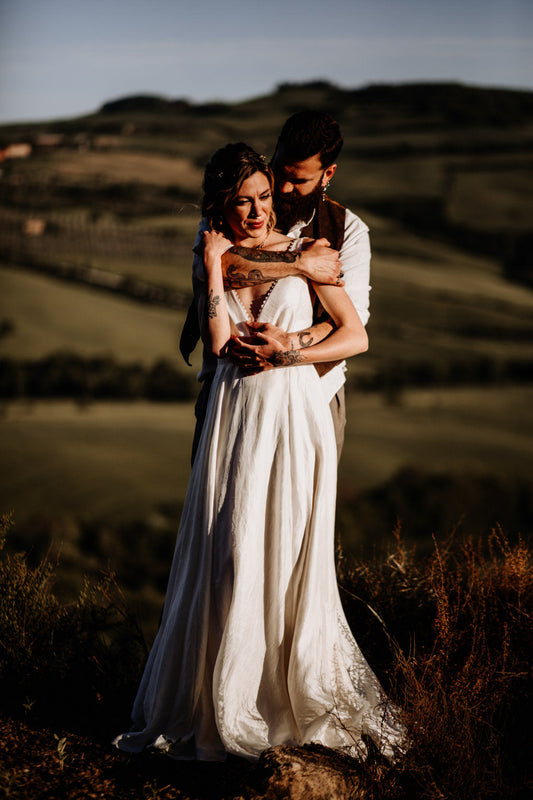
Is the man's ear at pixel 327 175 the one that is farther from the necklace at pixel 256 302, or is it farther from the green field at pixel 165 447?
the green field at pixel 165 447

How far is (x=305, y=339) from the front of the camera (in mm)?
2600

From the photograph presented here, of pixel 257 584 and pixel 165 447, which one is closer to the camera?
pixel 257 584

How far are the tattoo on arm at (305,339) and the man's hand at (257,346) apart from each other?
43 mm

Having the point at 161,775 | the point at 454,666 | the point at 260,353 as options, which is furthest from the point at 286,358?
the point at 454,666

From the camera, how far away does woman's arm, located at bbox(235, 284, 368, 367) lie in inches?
99.8

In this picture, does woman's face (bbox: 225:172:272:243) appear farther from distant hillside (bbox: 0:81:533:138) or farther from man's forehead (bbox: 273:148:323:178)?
distant hillside (bbox: 0:81:533:138)

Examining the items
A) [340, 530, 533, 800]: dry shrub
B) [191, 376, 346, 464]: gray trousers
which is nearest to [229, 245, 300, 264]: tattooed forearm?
[191, 376, 346, 464]: gray trousers

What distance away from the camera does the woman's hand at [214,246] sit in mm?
2551

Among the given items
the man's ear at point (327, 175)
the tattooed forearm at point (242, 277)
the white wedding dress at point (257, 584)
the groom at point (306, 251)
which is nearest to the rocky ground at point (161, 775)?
the white wedding dress at point (257, 584)

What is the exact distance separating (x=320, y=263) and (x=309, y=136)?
0.50m

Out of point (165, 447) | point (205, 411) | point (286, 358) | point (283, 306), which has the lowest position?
point (165, 447)

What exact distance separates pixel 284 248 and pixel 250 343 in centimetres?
39

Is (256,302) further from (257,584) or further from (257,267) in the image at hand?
(257,584)

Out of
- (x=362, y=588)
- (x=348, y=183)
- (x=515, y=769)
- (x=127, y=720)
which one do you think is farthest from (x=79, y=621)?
(x=348, y=183)
